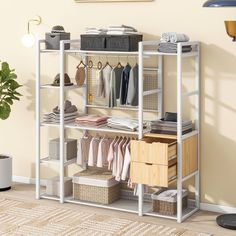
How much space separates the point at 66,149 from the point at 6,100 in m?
0.72

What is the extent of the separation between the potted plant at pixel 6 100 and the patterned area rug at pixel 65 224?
1.74ft

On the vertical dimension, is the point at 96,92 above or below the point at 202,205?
above

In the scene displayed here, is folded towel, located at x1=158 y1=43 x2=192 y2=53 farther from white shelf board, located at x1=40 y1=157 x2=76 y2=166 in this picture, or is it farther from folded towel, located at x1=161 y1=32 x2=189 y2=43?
white shelf board, located at x1=40 y1=157 x2=76 y2=166

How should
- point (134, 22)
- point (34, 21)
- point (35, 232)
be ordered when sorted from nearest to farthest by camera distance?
1. point (35, 232)
2. point (134, 22)
3. point (34, 21)

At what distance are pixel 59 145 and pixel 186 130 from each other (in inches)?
45.0

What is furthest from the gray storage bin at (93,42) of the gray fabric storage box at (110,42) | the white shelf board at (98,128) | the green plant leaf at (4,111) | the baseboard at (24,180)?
the baseboard at (24,180)

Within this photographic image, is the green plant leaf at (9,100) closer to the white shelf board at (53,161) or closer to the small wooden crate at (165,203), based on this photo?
the white shelf board at (53,161)

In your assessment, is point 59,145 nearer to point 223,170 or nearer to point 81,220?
point 81,220

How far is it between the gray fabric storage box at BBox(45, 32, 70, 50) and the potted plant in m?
0.47

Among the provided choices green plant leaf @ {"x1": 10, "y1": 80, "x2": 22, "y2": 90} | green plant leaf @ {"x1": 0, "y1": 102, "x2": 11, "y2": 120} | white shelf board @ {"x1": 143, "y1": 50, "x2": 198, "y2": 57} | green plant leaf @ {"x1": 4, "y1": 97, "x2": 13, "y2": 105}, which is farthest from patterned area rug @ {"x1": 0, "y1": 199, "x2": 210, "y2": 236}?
white shelf board @ {"x1": 143, "y1": 50, "x2": 198, "y2": 57}

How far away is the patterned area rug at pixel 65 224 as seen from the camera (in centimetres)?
442

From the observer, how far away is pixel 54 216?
4.79m

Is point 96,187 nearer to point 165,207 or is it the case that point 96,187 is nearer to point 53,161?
point 53,161

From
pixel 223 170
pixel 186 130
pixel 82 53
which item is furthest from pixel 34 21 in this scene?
pixel 223 170
